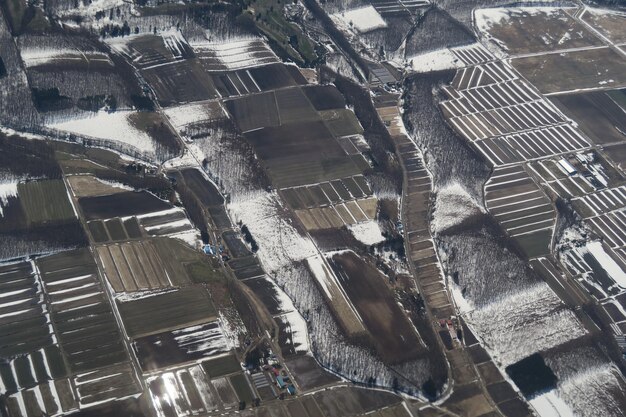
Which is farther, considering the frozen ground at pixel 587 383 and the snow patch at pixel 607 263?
the snow patch at pixel 607 263

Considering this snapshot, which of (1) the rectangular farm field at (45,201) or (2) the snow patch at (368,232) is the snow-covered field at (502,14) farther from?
(1) the rectangular farm field at (45,201)

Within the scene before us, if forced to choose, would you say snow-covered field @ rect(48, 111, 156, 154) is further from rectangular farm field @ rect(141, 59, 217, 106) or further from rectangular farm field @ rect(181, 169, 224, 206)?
rectangular farm field @ rect(141, 59, 217, 106)

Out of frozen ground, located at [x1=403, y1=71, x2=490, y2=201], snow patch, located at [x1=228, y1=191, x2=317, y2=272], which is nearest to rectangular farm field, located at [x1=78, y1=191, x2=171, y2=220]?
snow patch, located at [x1=228, y1=191, x2=317, y2=272]

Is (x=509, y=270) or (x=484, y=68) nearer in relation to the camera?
(x=509, y=270)

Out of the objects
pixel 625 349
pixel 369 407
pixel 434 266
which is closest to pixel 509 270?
pixel 434 266

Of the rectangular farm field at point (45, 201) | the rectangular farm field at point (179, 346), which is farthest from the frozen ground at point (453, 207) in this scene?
the rectangular farm field at point (45, 201)

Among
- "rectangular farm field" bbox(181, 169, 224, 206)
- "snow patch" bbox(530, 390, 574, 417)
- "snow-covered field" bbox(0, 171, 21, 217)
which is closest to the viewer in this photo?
"snow patch" bbox(530, 390, 574, 417)

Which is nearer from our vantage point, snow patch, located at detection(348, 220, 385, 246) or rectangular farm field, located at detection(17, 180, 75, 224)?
rectangular farm field, located at detection(17, 180, 75, 224)

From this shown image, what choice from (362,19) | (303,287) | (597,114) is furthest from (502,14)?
(303,287)

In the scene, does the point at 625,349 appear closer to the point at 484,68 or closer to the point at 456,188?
the point at 456,188
